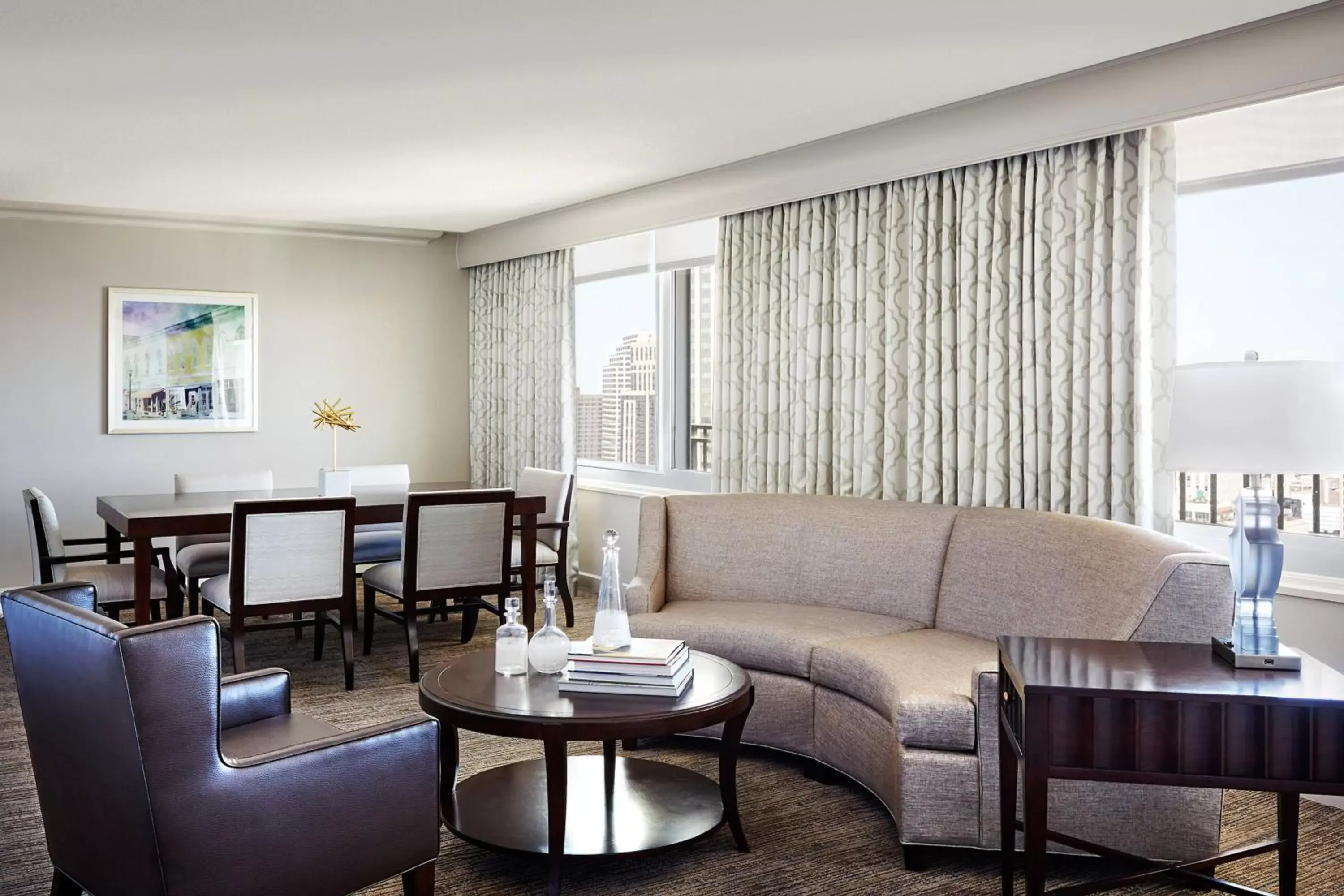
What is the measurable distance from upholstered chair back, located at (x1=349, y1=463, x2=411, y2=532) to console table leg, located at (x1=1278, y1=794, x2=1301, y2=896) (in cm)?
474

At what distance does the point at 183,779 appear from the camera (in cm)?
212

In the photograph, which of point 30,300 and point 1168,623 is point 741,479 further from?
point 30,300

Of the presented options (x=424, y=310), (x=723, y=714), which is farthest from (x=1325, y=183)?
→ (x=424, y=310)

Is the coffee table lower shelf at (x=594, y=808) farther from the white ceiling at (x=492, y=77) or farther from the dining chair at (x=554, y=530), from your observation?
the dining chair at (x=554, y=530)

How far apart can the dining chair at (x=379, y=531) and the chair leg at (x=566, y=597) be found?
0.87 meters

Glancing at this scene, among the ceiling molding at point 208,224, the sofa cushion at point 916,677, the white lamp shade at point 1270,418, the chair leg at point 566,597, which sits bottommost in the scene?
the chair leg at point 566,597

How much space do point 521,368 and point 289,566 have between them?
3144 millimetres

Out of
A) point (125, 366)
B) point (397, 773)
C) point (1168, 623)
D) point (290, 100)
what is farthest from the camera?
point (125, 366)

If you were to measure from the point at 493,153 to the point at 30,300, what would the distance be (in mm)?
3422

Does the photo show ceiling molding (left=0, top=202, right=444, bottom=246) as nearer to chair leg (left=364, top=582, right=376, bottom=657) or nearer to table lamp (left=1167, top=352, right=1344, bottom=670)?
chair leg (left=364, top=582, right=376, bottom=657)

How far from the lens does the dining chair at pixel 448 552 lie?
4.98 metres

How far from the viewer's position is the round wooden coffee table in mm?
2750

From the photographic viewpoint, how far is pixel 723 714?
2918mm

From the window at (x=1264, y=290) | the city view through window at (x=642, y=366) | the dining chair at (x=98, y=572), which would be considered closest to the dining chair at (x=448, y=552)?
the dining chair at (x=98, y=572)
